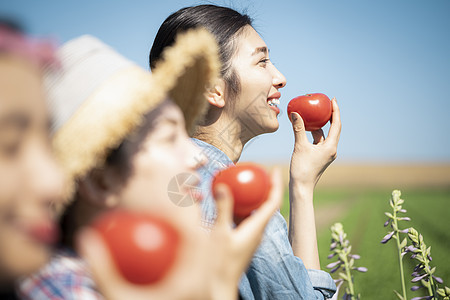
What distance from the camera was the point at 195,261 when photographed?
0.68 m

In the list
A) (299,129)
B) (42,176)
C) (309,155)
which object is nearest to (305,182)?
(309,155)

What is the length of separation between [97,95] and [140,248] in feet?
1.09

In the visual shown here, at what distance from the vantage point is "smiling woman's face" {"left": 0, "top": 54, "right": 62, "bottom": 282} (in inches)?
23.3

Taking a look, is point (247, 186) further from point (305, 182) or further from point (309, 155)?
point (309, 155)

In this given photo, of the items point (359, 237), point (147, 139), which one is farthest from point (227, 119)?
point (359, 237)

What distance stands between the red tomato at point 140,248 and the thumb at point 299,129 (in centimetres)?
168

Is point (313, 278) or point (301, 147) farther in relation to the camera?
point (301, 147)

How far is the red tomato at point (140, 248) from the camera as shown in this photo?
621 millimetres

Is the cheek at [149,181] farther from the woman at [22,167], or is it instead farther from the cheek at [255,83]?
the cheek at [255,83]

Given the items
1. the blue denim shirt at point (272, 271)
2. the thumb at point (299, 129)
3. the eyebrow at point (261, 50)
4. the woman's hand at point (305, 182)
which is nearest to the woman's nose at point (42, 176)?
the blue denim shirt at point (272, 271)

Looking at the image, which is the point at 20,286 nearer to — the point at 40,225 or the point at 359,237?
the point at 40,225

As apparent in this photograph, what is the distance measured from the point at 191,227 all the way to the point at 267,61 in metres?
1.57

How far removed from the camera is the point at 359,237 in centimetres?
862

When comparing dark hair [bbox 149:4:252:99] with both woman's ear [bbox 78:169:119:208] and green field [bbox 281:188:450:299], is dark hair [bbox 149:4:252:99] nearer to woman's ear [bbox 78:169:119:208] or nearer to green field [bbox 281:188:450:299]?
green field [bbox 281:188:450:299]
